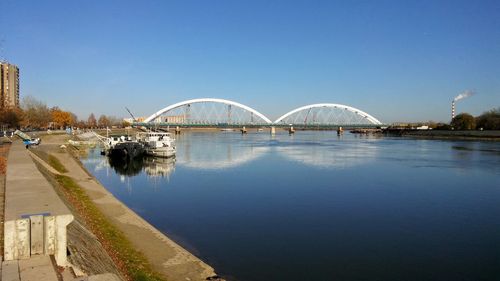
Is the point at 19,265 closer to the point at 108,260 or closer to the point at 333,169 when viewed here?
the point at 108,260

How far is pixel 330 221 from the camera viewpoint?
14.2m

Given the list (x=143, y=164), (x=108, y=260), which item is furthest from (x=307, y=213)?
(x=143, y=164)

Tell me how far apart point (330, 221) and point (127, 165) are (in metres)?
25.6

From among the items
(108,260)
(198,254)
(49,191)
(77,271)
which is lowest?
(198,254)

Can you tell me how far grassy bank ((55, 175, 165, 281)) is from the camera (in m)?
8.01

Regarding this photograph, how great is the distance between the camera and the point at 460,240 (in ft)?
39.1

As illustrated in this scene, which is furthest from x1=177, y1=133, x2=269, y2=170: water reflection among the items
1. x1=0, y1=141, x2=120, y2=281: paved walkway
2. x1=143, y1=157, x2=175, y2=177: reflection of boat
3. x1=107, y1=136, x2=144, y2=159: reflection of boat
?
x1=0, y1=141, x2=120, y2=281: paved walkway

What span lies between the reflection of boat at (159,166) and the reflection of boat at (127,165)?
0.67m

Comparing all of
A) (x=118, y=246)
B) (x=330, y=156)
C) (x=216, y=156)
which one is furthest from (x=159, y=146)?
(x=118, y=246)

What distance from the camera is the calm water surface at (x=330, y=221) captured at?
9.77m

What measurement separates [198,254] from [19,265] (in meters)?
5.58

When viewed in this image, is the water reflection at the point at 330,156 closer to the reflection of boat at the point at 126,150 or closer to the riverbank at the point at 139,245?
the reflection of boat at the point at 126,150

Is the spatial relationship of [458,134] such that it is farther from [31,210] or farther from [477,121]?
[31,210]

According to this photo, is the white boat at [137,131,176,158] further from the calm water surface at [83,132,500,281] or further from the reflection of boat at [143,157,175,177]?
the calm water surface at [83,132,500,281]
